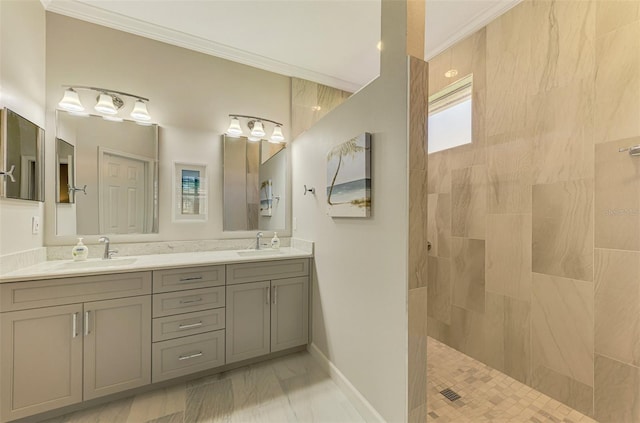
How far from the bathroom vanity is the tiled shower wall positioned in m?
1.59

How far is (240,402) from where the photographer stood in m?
1.82

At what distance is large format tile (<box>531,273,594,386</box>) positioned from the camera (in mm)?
1652

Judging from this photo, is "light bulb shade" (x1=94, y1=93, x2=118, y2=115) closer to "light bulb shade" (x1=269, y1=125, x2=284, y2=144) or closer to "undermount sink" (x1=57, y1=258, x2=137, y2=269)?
"undermount sink" (x1=57, y1=258, x2=137, y2=269)

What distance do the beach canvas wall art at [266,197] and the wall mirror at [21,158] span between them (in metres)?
1.71

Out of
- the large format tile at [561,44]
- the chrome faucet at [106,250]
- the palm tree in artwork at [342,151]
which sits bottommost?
the chrome faucet at [106,250]

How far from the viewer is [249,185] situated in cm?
280

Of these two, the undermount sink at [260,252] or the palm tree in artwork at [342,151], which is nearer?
the palm tree in artwork at [342,151]

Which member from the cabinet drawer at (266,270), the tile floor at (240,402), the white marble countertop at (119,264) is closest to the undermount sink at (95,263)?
the white marble countertop at (119,264)

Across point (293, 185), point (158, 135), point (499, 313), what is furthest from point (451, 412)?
point (158, 135)

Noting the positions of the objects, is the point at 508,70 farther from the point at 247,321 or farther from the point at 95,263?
the point at 95,263

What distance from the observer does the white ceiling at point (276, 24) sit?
2.08 meters

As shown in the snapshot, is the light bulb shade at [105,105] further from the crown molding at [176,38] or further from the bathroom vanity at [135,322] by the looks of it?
→ the bathroom vanity at [135,322]

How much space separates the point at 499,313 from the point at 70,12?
4.24 metres

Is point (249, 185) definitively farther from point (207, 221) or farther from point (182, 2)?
point (182, 2)
